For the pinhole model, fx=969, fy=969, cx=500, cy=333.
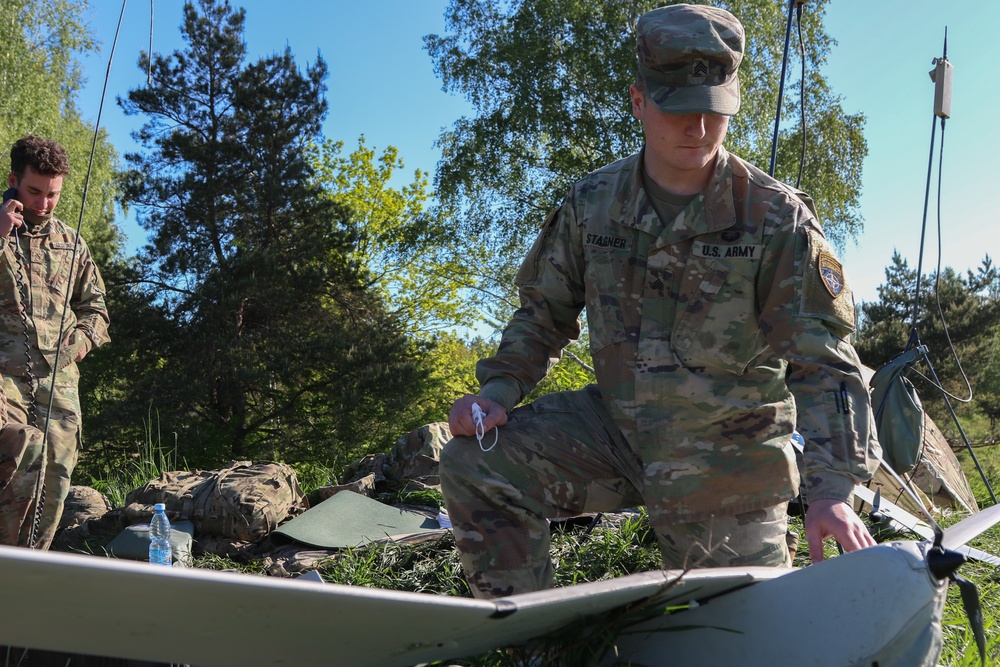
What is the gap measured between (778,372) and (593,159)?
19714mm

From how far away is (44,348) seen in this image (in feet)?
15.3

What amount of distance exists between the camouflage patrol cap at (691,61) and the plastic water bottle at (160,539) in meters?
2.51

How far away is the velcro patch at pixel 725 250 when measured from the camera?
263cm

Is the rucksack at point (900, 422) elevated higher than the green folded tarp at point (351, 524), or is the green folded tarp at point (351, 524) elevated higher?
the rucksack at point (900, 422)

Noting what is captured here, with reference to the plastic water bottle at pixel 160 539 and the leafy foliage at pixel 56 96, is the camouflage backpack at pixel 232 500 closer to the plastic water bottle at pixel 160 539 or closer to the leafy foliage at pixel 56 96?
the plastic water bottle at pixel 160 539

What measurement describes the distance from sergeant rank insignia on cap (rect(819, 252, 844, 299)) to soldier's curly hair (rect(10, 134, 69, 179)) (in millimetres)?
3497

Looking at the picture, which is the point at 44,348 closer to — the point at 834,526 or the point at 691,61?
the point at 691,61

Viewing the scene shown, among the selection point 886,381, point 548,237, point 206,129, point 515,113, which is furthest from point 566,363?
point 548,237

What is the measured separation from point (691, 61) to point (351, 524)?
108 inches

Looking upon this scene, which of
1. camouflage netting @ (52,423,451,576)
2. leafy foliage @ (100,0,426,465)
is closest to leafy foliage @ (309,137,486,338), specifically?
leafy foliage @ (100,0,426,465)

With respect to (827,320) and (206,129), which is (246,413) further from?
(827,320)

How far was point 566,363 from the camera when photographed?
19.2 metres

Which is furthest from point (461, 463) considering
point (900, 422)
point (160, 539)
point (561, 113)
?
point (561, 113)

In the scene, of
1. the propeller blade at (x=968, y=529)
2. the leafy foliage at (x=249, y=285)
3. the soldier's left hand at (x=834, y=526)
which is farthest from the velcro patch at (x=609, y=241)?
the leafy foliage at (x=249, y=285)
